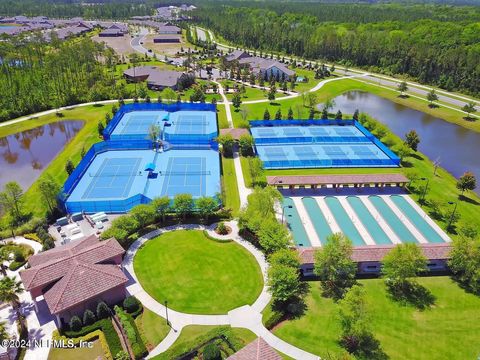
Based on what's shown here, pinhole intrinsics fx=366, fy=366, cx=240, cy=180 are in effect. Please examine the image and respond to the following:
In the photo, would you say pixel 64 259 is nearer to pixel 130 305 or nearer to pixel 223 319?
pixel 130 305

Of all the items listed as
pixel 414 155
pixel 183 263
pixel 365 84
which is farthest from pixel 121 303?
pixel 365 84

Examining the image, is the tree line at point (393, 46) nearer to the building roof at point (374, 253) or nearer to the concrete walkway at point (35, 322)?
the building roof at point (374, 253)

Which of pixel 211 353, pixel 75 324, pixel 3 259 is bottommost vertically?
pixel 75 324

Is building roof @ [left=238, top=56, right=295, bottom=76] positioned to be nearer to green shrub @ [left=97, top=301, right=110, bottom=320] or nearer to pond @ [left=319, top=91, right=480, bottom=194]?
pond @ [left=319, top=91, right=480, bottom=194]

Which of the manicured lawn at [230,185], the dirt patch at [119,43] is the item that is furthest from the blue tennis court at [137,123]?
the dirt patch at [119,43]

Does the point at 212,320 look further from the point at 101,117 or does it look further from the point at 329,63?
the point at 329,63

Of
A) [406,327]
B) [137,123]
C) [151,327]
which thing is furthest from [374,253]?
[137,123]
